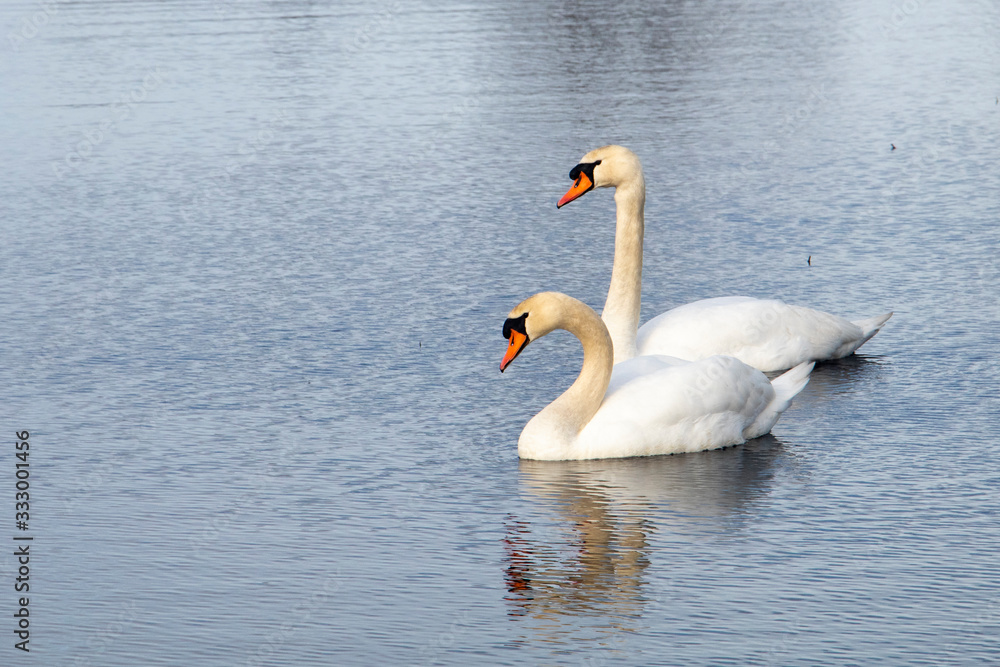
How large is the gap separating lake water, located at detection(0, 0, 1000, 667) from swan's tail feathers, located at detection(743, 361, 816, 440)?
0.08 m

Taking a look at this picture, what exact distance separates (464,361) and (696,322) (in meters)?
1.28

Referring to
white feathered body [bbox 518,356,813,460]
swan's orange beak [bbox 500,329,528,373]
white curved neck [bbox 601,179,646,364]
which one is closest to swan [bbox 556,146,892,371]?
white curved neck [bbox 601,179,646,364]

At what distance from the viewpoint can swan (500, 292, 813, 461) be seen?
6.89m

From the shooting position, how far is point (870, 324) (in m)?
8.45

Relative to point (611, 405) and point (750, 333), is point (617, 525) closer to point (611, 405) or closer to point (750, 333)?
point (611, 405)

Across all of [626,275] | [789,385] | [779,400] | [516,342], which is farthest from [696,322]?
[516,342]

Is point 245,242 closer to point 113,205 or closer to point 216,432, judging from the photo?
point 113,205

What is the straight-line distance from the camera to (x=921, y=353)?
8.34m

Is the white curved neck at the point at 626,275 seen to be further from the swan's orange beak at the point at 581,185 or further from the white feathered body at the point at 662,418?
the white feathered body at the point at 662,418

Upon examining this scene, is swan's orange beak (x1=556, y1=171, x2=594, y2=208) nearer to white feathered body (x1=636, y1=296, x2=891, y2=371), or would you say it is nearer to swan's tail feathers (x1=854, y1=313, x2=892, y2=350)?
white feathered body (x1=636, y1=296, x2=891, y2=371)

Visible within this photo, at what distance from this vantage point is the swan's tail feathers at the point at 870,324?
8.45m

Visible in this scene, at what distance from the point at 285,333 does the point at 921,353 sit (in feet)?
11.8

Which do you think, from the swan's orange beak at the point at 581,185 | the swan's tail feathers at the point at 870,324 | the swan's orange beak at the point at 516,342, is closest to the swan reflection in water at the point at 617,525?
the swan's orange beak at the point at 516,342

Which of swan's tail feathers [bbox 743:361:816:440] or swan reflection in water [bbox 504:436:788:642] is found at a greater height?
swan's tail feathers [bbox 743:361:816:440]
